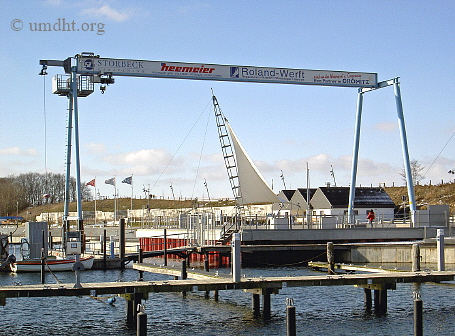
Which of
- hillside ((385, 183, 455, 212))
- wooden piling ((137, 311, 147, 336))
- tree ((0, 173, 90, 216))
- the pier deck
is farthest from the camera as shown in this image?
tree ((0, 173, 90, 216))

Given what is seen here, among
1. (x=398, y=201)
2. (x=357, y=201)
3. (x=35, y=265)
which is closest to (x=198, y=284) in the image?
(x=35, y=265)

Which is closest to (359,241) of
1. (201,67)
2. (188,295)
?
(201,67)

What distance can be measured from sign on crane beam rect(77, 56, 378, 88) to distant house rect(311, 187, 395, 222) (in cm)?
3016

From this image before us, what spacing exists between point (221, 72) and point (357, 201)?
3903cm

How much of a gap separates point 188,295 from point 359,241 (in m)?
19.2

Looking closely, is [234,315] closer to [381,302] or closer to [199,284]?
[199,284]

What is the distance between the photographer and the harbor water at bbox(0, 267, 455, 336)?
916 inches

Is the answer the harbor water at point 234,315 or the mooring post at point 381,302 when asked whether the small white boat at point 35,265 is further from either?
the mooring post at point 381,302

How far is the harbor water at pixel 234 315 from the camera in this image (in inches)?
916

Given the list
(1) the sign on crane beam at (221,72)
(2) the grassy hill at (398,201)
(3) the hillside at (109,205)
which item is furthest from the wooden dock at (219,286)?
(3) the hillside at (109,205)

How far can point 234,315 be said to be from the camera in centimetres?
2559

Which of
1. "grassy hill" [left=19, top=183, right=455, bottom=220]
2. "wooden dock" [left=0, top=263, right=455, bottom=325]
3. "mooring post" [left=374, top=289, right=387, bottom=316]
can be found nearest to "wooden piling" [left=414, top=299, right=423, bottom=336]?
"wooden dock" [left=0, top=263, right=455, bottom=325]

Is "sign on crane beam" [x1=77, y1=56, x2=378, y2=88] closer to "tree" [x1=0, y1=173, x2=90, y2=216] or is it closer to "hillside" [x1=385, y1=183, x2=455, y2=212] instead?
"hillside" [x1=385, y1=183, x2=455, y2=212]

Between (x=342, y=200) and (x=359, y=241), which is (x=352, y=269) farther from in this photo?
(x=342, y=200)
